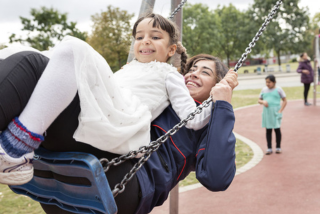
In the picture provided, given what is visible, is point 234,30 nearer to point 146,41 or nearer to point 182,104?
A: point 146,41

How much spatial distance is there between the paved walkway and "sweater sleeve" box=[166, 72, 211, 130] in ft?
6.91

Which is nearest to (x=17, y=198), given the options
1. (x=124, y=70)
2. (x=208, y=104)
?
(x=124, y=70)

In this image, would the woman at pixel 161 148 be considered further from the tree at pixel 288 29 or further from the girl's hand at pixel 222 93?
the tree at pixel 288 29

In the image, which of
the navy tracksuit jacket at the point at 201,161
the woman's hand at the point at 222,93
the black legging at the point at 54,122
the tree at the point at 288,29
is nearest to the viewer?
the black legging at the point at 54,122

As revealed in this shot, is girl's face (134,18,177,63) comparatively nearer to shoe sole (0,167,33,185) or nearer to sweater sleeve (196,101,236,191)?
sweater sleeve (196,101,236,191)

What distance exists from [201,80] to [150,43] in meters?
0.44

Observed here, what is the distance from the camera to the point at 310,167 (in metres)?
4.96

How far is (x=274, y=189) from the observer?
4145 millimetres

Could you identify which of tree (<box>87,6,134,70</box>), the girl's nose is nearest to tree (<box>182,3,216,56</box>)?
tree (<box>87,6,134,70</box>)

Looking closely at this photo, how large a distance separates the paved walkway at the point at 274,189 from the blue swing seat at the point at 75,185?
92.0 inches

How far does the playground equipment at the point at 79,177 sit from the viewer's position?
1.25m

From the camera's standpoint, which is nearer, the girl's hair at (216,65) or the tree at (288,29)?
the girl's hair at (216,65)

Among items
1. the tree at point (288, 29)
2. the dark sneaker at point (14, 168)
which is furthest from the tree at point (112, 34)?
the tree at point (288, 29)

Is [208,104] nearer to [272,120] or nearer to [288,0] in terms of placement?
[272,120]
